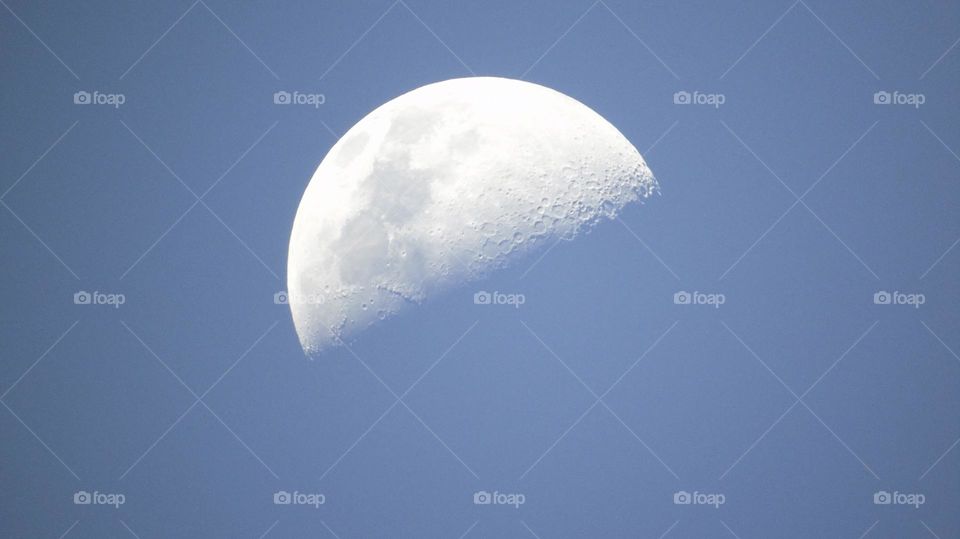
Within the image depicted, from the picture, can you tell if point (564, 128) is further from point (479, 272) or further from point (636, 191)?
point (479, 272)

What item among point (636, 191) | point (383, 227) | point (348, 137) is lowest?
point (383, 227)

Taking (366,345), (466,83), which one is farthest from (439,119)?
(366,345)

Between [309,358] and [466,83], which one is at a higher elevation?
[466,83]

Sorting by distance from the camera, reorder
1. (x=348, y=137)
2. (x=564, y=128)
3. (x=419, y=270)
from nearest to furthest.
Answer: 1. (x=419, y=270)
2. (x=564, y=128)
3. (x=348, y=137)

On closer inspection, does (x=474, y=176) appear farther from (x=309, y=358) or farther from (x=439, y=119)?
(x=309, y=358)

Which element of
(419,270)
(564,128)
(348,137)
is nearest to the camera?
(419,270)

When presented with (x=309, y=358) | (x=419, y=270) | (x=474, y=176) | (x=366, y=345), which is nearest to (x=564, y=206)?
(x=474, y=176)

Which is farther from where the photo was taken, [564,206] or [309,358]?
[309,358]
